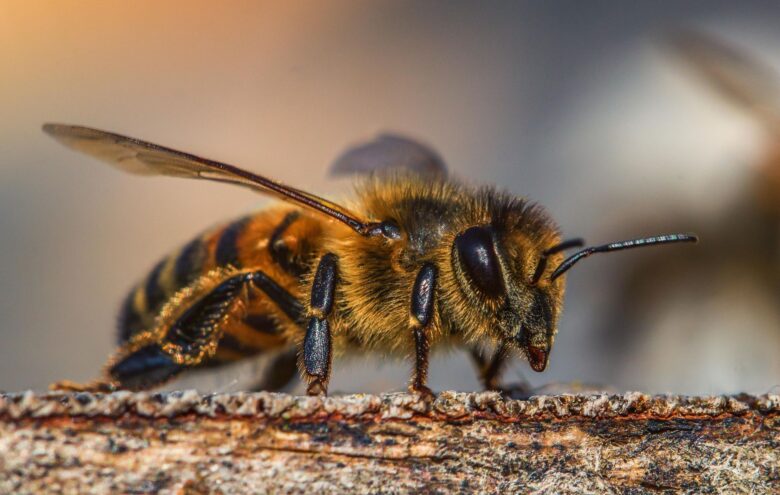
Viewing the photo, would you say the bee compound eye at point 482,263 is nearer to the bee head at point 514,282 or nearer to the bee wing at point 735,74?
the bee head at point 514,282

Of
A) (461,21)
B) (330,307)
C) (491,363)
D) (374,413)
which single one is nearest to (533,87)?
(461,21)

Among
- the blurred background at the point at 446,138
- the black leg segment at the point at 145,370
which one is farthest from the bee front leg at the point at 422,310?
the blurred background at the point at 446,138

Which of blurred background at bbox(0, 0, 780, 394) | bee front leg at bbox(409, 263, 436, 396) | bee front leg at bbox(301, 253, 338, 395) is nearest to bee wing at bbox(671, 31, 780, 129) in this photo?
blurred background at bbox(0, 0, 780, 394)

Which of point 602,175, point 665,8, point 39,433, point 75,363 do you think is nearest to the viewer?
point 39,433

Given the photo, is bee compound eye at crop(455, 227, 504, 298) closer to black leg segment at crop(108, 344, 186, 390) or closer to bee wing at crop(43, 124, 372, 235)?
bee wing at crop(43, 124, 372, 235)

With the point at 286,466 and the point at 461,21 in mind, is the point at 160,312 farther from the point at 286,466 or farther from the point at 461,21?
the point at 461,21

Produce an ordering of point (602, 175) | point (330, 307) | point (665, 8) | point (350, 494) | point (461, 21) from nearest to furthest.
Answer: point (350, 494) < point (330, 307) < point (602, 175) < point (665, 8) < point (461, 21)

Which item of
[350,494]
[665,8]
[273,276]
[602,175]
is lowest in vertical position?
[350,494]
